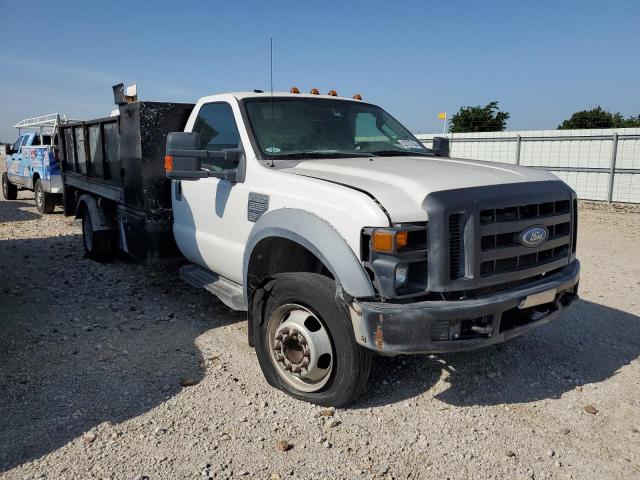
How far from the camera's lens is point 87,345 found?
4488mm

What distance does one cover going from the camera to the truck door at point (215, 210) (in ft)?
13.6

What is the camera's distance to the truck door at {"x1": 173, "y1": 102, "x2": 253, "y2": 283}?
4.15 metres

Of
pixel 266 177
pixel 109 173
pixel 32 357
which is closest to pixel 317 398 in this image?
pixel 266 177

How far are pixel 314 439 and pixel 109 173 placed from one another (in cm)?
453

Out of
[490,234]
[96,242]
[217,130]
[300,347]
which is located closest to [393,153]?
[217,130]

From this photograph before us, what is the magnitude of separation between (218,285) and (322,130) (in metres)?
1.58

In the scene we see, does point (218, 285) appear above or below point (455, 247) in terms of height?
below

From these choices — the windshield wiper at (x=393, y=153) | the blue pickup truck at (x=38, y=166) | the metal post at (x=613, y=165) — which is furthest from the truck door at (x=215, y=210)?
the metal post at (x=613, y=165)

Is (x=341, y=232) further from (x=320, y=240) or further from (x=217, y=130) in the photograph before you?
(x=217, y=130)

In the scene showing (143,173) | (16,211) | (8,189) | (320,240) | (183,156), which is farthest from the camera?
(8,189)

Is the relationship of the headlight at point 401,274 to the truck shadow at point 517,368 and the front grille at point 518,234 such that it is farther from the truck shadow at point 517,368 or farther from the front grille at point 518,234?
the truck shadow at point 517,368

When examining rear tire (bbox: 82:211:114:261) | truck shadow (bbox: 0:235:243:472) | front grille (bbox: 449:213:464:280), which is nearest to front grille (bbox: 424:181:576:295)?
front grille (bbox: 449:213:464:280)

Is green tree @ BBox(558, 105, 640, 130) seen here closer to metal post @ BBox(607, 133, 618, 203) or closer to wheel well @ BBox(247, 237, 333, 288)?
metal post @ BBox(607, 133, 618, 203)

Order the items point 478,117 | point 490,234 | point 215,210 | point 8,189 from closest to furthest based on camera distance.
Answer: point 490,234 < point 215,210 < point 8,189 < point 478,117
